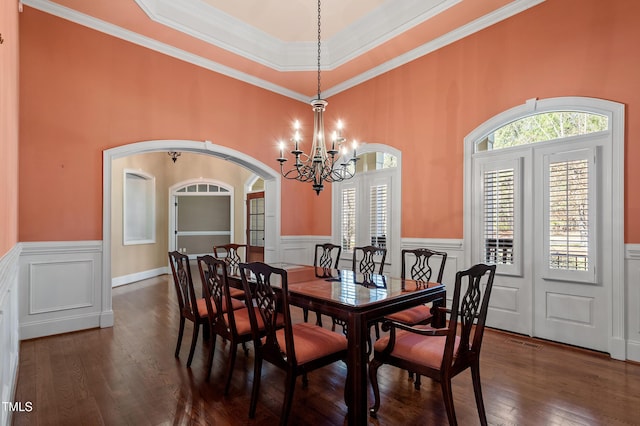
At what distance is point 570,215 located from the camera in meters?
3.49

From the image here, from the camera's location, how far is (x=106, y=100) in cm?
425

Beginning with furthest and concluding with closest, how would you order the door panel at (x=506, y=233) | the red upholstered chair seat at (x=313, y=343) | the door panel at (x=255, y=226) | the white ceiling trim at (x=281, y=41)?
the door panel at (x=255, y=226) < the white ceiling trim at (x=281, y=41) < the door panel at (x=506, y=233) < the red upholstered chair seat at (x=313, y=343)

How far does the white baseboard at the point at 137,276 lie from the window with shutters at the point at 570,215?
7.12 meters

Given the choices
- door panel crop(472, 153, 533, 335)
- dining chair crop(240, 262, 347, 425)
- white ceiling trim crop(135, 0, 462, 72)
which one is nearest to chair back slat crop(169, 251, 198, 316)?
dining chair crop(240, 262, 347, 425)

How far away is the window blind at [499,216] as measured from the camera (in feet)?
12.9

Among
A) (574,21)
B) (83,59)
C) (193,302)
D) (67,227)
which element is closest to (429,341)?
(193,302)

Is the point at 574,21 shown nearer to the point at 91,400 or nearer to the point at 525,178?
the point at 525,178

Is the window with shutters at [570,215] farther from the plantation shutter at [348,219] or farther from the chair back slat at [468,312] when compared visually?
the plantation shutter at [348,219]

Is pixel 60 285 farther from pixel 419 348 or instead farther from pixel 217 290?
pixel 419 348

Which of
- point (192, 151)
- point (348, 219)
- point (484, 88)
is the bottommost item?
point (348, 219)

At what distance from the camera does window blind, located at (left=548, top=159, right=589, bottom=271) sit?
3.40m

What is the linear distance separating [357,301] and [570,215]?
8.90 feet

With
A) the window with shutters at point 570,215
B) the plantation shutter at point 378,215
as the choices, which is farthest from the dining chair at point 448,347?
the plantation shutter at point 378,215

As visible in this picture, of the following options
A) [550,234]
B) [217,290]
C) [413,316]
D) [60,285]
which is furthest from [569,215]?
[60,285]
